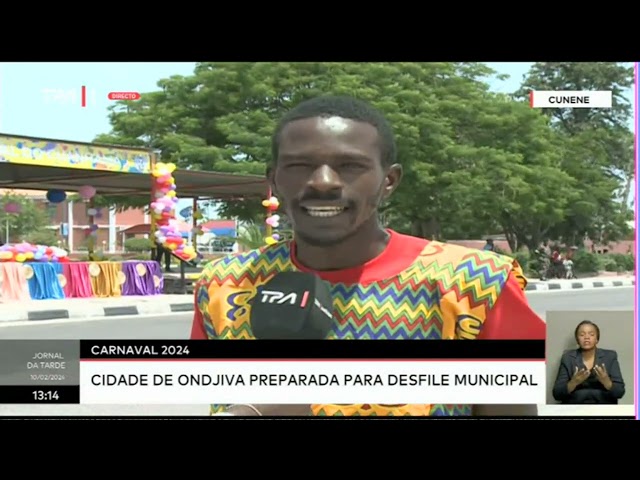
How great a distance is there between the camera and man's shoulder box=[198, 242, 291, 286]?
2.43 m

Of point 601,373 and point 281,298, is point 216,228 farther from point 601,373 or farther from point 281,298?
point 601,373

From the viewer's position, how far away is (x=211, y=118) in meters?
3.85

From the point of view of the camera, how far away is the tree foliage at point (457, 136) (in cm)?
303

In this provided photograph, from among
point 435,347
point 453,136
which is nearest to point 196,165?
point 453,136

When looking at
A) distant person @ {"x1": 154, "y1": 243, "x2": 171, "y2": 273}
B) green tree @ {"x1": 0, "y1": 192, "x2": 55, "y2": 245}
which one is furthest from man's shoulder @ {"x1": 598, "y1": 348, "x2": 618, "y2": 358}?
green tree @ {"x1": 0, "y1": 192, "x2": 55, "y2": 245}

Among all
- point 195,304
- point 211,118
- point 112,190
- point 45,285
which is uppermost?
point 211,118

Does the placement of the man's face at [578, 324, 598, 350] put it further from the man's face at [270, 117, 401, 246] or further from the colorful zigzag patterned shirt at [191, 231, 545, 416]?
the man's face at [270, 117, 401, 246]

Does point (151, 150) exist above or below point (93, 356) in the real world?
above

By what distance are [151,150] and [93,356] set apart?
1.09 m

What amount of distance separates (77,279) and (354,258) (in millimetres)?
4689

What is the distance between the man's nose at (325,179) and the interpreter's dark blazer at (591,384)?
123cm

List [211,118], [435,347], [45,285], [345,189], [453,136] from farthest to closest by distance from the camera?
[45,285]
[211,118]
[453,136]
[435,347]
[345,189]

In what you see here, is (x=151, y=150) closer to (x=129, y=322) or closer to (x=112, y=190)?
(x=129, y=322)

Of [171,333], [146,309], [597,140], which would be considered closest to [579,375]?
[597,140]
